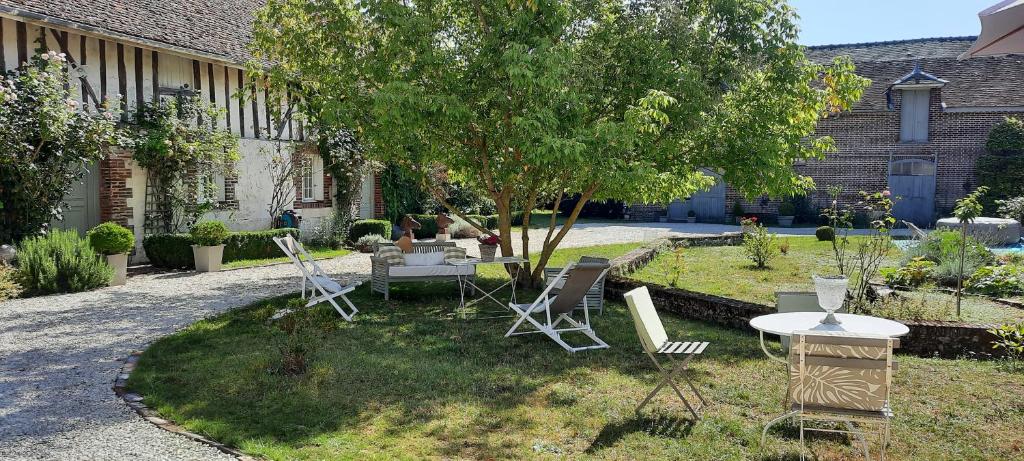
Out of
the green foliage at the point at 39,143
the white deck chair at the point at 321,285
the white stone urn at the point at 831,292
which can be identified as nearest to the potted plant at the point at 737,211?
the white deck chair at the point at 321,285

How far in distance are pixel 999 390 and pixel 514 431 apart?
3657mm

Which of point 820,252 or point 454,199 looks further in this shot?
point 454,199

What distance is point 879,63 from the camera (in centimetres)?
2742

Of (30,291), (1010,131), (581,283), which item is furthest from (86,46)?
(1010,131)

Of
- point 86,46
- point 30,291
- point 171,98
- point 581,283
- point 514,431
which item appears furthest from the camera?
point 171,98

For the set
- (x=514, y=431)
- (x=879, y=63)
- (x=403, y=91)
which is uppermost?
(x=879, y=63)

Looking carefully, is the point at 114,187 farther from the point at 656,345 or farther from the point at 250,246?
the point at 656,345

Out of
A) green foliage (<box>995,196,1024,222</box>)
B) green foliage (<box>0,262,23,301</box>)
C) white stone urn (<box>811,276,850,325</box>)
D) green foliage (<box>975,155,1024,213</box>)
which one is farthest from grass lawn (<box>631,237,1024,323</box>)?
green foliage (<box>975,155,1024,213</box>)

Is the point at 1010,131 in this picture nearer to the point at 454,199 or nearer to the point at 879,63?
the point at 879,63

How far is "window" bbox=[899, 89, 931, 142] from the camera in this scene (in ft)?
82.4

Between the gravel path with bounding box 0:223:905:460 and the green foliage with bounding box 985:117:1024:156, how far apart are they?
21032mm

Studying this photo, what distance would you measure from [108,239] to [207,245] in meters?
2.12

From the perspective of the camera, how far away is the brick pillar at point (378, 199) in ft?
68.6

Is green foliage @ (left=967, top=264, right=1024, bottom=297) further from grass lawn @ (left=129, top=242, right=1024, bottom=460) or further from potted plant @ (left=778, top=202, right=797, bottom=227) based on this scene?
potted plant @ (left=778, top=202, right=797, bottom=227)
